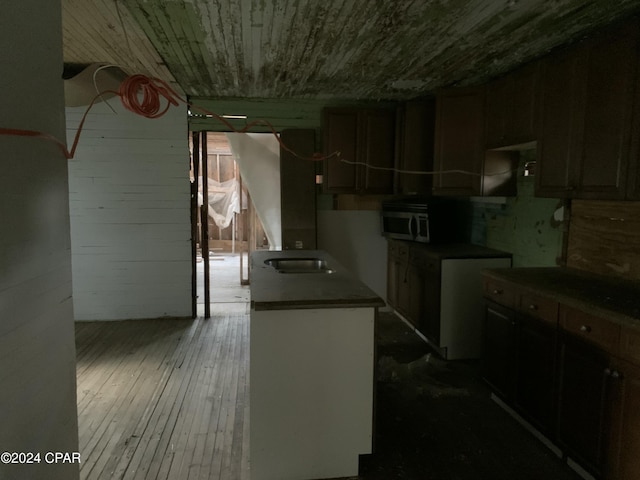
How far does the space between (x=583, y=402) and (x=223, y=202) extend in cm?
804

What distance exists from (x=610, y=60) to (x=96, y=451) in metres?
3.50

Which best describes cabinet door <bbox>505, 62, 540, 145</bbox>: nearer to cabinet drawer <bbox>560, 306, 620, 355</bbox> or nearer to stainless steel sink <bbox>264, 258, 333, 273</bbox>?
cabinet drawer <bbox>560, 306, 620, 355</bbox>

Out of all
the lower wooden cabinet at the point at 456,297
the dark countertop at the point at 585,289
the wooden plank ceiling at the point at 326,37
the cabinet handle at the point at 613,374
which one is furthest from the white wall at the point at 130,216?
the cabinet handle at the point at 613,374

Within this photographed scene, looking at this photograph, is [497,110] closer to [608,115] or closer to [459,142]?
[459,142]

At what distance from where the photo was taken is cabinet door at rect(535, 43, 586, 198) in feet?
7.99

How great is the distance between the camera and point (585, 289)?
2.21 meters

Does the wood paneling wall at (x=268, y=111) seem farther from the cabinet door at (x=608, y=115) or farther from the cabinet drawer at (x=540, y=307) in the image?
the cabinet drawer at (x=540, y=307)

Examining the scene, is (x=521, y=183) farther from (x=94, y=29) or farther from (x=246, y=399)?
(x=94, y=29)

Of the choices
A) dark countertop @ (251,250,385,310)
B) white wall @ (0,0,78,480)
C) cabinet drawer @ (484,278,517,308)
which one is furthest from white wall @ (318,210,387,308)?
white wall @ (0,0,78,480)

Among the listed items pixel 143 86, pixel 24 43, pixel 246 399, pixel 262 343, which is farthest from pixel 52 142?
pixel 246 399

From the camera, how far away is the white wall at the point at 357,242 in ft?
15.9

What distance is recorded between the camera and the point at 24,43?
113 cm

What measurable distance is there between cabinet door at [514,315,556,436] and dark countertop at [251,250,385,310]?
95cm

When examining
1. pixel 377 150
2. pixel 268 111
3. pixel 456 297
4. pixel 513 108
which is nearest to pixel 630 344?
pixel 456 297
